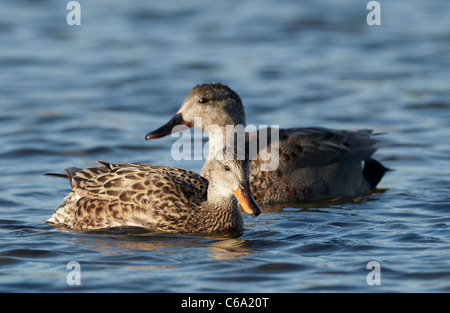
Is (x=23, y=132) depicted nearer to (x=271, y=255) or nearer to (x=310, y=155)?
(x=310, y=155)

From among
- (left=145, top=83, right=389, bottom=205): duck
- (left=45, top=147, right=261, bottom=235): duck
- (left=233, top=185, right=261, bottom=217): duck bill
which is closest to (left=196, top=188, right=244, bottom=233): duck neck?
(left=45, top=147, right=261, bottom=235): duck

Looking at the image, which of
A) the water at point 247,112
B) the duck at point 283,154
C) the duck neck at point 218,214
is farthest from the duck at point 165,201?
Answer: the duck at point 283,154

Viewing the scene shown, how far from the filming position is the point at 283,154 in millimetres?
10234

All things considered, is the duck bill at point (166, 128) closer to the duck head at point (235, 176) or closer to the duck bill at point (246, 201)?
the duck head at point (235, 176)

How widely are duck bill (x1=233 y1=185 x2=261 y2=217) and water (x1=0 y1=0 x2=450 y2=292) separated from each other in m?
0.36

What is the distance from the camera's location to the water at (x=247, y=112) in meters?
7.42

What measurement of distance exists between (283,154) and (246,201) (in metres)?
2.30

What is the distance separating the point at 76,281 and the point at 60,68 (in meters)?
9.99

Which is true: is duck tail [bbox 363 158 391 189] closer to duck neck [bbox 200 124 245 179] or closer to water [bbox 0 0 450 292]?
water [bbox 0 0 450 292]

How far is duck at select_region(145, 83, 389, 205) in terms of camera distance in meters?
10.1

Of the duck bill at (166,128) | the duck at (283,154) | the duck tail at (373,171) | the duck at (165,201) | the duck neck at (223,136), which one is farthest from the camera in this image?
the duck tail at (373,171)

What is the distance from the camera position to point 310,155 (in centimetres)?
1042

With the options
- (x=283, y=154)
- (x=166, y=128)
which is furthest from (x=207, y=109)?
(x=283, y=154)

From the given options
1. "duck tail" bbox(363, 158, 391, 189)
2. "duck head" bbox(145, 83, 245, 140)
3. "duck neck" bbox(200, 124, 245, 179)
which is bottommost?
"duck tail" bbox(363, 158, 391, 189)
